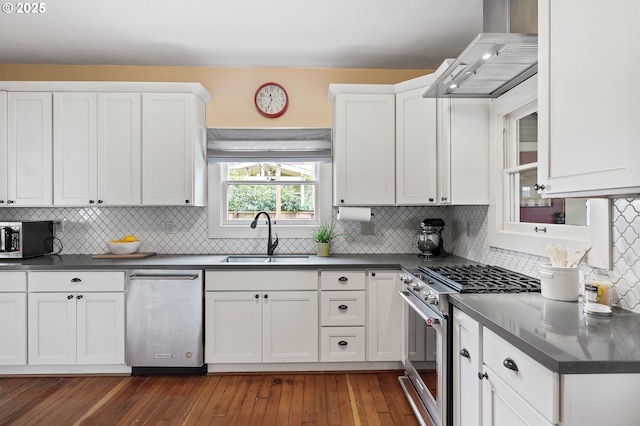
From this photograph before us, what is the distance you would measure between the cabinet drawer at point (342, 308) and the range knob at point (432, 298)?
92 cm

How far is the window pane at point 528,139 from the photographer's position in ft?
8.17

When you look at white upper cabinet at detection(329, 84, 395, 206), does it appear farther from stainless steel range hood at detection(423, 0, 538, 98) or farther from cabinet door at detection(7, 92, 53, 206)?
cabinet door at detection(7, 92, 53, 206)

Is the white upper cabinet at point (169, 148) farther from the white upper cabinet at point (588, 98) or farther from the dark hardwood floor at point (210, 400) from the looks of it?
the white upper cabinet at point (588, 98)

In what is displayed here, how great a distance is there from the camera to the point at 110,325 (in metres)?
2.99

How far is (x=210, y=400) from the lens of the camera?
2.67 meters

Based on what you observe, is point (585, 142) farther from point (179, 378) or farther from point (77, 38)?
point (77, 38)

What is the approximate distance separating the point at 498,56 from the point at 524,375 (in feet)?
4.99

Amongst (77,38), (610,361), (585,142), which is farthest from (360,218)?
(77,38)

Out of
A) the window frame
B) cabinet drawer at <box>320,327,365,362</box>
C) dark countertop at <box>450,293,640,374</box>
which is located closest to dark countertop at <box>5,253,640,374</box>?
dark countertop at <box>450,293,640,374</box>

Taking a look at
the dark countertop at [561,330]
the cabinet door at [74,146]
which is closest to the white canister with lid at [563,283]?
the dark countertop at [561,330]

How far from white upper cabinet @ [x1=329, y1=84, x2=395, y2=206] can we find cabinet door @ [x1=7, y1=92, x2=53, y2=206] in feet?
8.09

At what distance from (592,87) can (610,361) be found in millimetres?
899

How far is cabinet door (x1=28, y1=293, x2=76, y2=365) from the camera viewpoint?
296 cm

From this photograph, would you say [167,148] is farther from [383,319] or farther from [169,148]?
[383,319]
